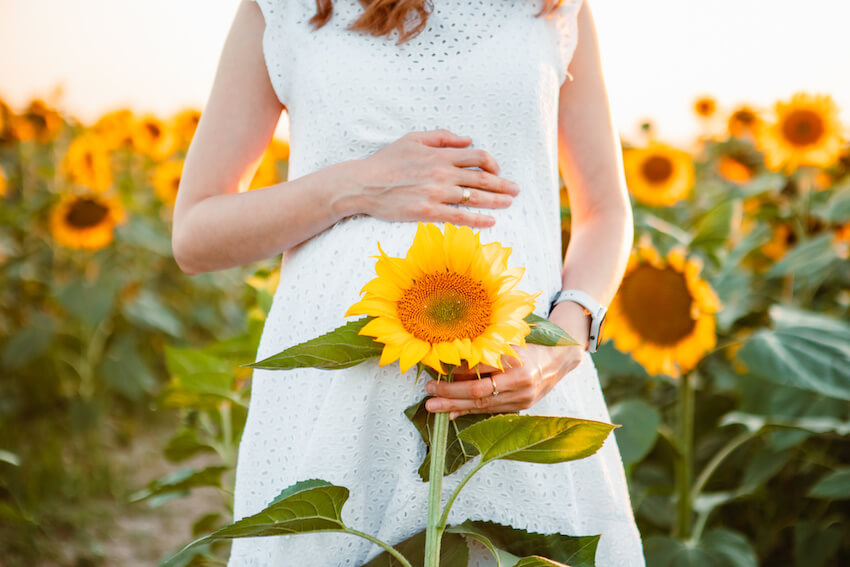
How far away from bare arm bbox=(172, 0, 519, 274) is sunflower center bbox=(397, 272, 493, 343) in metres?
0.21

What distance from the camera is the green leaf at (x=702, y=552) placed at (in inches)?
48.6

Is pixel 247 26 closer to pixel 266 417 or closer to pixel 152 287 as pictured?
pixel 266 417

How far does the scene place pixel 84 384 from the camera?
238 centimetres

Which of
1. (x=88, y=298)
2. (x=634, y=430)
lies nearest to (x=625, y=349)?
(x=634, y=430)

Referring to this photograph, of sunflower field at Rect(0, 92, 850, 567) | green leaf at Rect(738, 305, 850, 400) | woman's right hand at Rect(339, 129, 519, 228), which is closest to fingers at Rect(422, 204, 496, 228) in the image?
woman's right hand at Rect(339, 129, 519, 228)

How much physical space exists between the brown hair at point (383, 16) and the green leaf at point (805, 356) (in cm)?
77

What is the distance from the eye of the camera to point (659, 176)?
2225mm

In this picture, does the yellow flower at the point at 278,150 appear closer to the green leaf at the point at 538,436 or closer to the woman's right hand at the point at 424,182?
→ the woman's right hand at the point at 424,182

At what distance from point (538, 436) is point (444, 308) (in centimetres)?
12

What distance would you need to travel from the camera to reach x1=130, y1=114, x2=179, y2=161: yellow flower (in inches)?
132

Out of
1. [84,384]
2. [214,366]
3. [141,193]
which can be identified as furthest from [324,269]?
[141,193]

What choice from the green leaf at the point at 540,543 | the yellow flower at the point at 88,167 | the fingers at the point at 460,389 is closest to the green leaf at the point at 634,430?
the green leaf at the point at 540,543

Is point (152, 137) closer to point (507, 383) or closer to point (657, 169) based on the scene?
point (657, 169)

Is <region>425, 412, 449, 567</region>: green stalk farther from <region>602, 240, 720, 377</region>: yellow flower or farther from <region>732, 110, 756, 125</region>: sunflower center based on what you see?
<region>732, 110, 756, 125</region>: sunflower center
